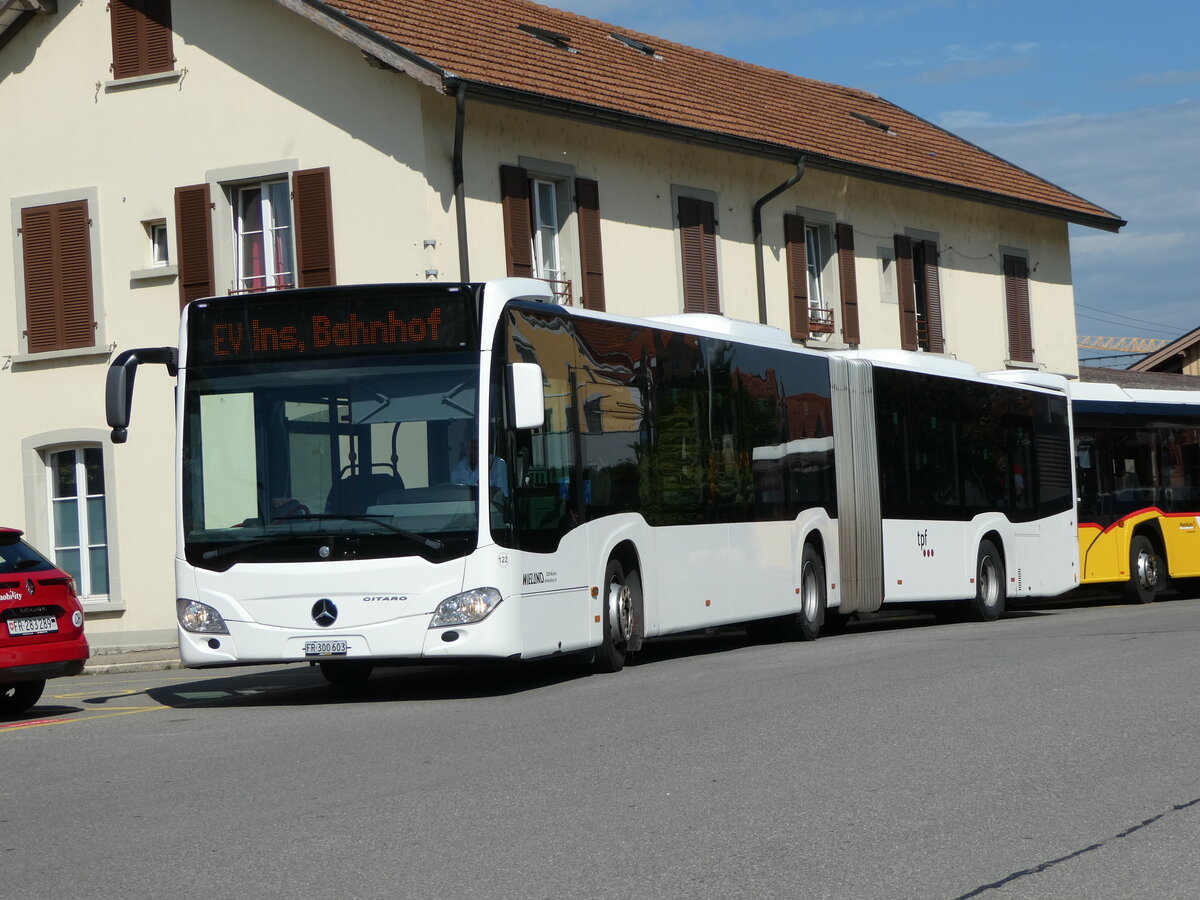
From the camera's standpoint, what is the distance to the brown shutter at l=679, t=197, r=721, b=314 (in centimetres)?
2653

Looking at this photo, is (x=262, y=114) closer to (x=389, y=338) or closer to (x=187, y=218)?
(x=187, y=218)

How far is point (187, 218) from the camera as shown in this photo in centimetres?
2334

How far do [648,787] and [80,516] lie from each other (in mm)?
17949

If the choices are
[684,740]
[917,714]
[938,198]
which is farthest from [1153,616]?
[938,198]

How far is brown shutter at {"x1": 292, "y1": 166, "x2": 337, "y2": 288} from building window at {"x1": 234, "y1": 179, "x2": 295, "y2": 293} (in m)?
0.35

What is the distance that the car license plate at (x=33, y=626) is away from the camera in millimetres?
12805

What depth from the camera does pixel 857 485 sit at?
19.0m

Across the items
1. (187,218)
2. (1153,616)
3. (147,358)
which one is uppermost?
(187,218)

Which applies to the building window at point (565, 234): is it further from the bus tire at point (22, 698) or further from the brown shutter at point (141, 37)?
the bus tire at point (22, 698)

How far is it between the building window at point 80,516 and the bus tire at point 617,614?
39.2 ft

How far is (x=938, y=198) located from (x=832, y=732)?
24726mm

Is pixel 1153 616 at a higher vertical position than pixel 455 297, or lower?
lower

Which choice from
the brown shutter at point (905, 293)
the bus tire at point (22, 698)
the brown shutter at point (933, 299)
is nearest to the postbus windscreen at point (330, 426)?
the bus tire at point (22, 698)

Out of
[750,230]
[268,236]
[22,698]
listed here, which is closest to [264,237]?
[268,236]
